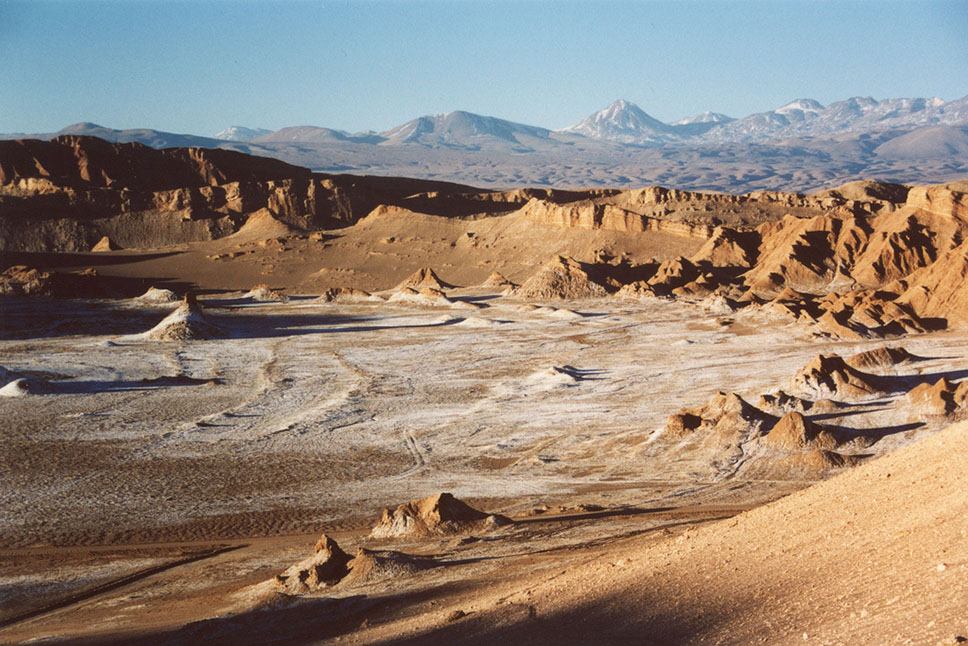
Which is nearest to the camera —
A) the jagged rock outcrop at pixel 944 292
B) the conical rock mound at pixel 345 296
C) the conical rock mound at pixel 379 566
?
the conical rock mound at pixel 379 566

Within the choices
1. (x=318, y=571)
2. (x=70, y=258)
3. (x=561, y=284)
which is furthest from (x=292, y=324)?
(x=318, y=571)

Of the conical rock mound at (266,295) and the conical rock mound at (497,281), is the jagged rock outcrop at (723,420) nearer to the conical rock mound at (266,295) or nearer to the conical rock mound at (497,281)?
the conical rock mound at (497,281)

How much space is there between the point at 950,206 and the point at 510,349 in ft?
83.7

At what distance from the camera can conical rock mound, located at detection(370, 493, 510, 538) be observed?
1623 centimetres

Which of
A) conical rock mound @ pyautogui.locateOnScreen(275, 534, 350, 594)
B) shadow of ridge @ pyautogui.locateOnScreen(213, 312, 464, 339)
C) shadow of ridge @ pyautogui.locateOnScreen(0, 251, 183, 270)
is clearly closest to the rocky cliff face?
shadow of ridge @ pyautogui.locateOnScreen(0, 251, 183, 270)

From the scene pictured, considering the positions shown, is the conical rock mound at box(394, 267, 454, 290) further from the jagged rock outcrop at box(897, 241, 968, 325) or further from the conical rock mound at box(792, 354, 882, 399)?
the conical rock mound at box(792, 354, 882, 399)

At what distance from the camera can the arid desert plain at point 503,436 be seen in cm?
1059

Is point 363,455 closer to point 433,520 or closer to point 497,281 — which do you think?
point 433,520

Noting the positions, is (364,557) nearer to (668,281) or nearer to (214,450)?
(214,450)

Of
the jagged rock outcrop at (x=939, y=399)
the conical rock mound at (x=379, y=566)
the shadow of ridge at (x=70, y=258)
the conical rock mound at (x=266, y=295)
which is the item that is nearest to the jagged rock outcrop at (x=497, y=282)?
the conical rock mound at (x=266, y=295)

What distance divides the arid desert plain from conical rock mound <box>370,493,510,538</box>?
0.23 ft

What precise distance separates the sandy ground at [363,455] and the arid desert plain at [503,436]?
106 millimetres

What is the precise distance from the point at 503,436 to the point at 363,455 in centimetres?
367

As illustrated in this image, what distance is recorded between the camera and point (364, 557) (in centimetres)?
1377
